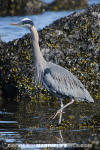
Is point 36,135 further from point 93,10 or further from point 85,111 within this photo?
point 93,10

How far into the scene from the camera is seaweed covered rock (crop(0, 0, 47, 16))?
84.5 ft

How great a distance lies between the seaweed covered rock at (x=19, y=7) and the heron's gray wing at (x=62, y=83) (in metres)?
14.8

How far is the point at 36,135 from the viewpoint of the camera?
30.9 ft

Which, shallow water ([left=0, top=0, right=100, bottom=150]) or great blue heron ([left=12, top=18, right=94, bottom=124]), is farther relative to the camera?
great blue heron ([left=12, top=18, right=94, bottom=124])

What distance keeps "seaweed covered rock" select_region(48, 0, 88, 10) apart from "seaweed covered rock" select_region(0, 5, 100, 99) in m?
12.4

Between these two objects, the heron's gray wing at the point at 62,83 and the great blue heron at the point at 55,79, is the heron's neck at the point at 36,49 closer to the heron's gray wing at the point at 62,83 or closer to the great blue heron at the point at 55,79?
the great blue heron at the point at 55,79

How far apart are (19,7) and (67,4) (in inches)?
137

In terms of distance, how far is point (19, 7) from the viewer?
26.1m

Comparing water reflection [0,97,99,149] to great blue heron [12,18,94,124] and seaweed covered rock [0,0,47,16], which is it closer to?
great blue heron [12,18,94,124]

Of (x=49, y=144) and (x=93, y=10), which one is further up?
(x=93, y=10)

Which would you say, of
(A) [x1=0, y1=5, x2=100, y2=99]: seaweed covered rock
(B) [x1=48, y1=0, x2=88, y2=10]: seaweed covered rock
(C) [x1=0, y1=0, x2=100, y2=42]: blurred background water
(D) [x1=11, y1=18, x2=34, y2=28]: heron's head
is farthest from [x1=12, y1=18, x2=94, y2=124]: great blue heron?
(B) [x1=48, y1=0, x2=88, y2=10]: seaweed covered rock

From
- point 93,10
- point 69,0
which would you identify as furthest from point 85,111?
point 69,0

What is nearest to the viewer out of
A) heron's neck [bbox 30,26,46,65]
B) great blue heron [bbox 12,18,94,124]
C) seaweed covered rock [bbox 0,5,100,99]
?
great blue heron [bbox 12,18,94,124]

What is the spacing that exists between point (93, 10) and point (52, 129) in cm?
721
